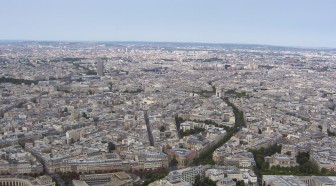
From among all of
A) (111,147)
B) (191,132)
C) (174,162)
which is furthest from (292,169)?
(111,147)

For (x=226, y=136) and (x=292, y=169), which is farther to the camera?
(x=226, y=136)

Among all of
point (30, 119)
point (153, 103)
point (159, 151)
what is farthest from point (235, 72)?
point (159, 151)

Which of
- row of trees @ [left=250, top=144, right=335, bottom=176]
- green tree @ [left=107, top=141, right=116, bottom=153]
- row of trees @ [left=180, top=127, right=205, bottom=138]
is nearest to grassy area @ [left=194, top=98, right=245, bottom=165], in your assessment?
row of trees @ [left=180, top=127, right=205, bottom=138]

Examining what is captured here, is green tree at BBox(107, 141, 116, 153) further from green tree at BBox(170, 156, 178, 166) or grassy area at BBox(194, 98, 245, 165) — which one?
grassy area at BBox(194, 98, 245, 165)

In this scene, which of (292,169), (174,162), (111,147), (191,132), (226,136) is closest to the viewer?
(292,169)

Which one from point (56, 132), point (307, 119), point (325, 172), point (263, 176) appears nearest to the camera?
point (263, 176)

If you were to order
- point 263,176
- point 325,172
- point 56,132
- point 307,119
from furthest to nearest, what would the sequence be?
point 307,119 < point 56,132 < point 325,172 < point 263,176

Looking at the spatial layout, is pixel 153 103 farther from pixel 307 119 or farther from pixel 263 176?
pixel 263 176

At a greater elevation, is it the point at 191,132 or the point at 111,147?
the point at 111,147

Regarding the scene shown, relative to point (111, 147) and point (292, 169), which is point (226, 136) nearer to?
point (292, 169)

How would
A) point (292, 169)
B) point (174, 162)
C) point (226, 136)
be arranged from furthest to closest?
point (226, 136) < point (174, 162) < point (292, 169)

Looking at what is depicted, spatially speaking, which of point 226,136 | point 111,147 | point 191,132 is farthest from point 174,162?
point 191,132
